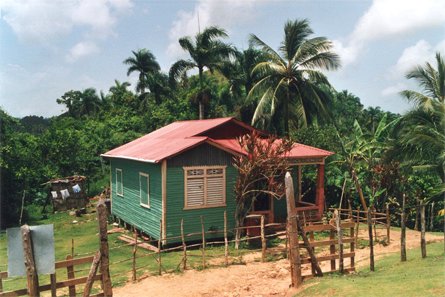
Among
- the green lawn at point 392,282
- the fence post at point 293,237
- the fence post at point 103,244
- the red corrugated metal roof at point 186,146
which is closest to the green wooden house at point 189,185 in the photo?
the red corrugated metal roof at point 186,146

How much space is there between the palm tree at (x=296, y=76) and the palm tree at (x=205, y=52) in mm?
8365

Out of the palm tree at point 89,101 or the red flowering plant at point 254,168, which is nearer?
the red flowering plant at point 254,168

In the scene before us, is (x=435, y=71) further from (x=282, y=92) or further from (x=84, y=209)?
(x=84, y=209)

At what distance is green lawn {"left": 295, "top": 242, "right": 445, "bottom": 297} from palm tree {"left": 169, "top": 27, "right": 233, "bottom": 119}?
78.8 ft

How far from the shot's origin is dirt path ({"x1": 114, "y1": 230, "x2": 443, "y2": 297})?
12062mm

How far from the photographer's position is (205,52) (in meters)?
33.5

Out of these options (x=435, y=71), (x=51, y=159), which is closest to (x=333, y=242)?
(x=435, y=71)

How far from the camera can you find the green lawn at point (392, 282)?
9.23 m

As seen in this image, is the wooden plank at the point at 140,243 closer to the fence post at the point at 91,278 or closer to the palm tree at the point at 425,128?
the fence post at the point at 91,278

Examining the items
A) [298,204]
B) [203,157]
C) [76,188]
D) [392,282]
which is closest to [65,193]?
[76,188]

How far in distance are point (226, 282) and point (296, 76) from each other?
50.2 feet

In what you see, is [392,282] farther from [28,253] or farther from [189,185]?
[189,185]

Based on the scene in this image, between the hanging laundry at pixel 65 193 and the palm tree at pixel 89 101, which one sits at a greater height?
the palm tree at pixel 89 101

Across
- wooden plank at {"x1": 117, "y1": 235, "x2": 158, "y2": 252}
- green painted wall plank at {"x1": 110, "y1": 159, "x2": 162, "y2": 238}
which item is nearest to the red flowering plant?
green painted wall plank at {"x1": 110, "y1": 159, "x2": 162, "y2": 238}
